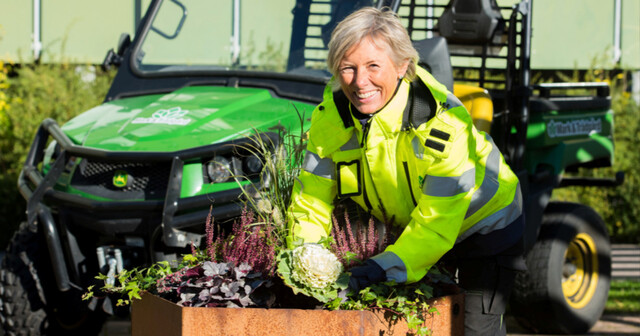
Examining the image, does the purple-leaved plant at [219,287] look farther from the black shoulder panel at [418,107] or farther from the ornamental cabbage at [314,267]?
the black shoulder panel at [418,107]

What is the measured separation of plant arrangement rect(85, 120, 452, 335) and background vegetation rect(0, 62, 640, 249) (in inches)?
227

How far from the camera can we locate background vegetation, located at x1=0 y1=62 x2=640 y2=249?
8.56 metres

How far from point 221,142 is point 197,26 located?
1.52 metres

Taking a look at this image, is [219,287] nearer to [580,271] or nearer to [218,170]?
[218,170]

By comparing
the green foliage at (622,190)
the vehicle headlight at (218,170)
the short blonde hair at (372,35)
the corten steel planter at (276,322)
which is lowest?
the green foliage at (622,190)

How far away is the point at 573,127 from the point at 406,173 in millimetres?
3127

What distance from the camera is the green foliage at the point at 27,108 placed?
838cm

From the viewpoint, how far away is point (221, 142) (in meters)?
4.22

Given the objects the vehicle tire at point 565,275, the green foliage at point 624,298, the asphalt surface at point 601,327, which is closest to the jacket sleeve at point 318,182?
the vehicle tire at point 565,275

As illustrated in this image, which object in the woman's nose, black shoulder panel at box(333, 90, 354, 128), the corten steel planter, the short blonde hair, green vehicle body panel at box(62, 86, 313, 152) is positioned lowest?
the corten steel planter

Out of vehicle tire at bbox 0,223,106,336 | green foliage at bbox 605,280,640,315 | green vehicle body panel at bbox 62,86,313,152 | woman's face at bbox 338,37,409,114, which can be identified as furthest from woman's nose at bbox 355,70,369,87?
green foliage at bbox 605,280,640,315

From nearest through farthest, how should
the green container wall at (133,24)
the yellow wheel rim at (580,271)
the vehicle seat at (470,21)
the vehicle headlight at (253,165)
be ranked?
the vehicle headlight at (253,165) → the vehicle seat at (470,21) → the yellow wheel rim at (580,271) → the green container wall at (133,24)

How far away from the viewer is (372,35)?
2824 millimetres

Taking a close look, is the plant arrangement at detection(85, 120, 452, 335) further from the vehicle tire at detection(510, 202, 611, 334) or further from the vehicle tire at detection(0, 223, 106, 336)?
the vehicle tire at detection(510, 202, 611, 334)
